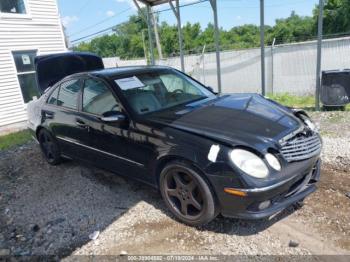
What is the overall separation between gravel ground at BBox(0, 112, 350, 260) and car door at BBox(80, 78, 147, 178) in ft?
1.52

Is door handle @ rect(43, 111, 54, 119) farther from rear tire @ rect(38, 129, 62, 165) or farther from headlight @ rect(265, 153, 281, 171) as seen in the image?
headlight @ rect(265, 153, 281, 171)

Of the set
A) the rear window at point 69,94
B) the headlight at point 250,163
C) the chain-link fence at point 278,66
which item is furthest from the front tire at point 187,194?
the chain-link fence at point 278,66

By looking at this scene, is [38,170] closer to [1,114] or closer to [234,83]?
[1,114]

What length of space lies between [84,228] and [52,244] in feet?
1.16

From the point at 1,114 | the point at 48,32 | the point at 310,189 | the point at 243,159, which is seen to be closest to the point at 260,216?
the point at 243,159

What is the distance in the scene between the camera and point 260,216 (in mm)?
2574

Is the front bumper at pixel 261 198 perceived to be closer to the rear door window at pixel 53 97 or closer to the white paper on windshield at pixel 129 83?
the white paper on windshield at pixel 129 83

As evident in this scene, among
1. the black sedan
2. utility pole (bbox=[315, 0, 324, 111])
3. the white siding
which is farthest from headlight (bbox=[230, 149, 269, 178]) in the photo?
the white siding

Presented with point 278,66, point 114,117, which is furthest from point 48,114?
point 278,66

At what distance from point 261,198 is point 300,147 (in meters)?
0.67

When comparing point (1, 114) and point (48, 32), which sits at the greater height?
point (48, 32)

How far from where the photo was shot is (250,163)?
2.53m

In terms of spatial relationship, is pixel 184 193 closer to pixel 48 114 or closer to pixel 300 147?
pixel 300 147

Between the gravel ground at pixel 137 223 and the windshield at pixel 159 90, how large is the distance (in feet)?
3.83
